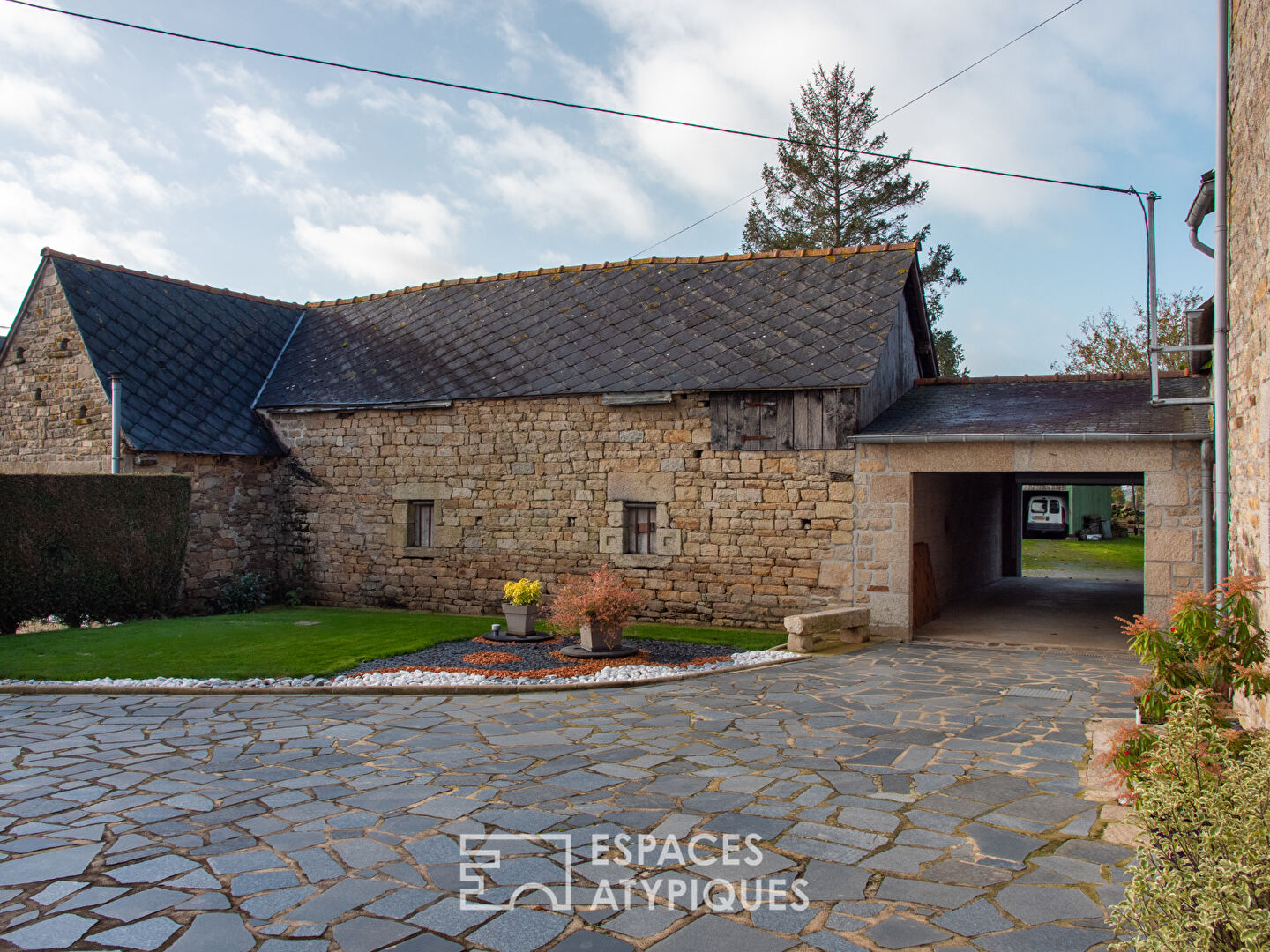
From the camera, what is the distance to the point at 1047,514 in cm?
3175

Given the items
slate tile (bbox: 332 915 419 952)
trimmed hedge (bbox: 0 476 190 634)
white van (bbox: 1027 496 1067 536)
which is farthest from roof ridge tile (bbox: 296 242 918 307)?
white van (bbox: 1027 496 1067 536)

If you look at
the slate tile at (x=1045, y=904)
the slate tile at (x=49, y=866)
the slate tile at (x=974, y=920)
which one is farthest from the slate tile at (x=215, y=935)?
the slate tile at (x=1045, y=904)

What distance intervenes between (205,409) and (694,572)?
833 centimetres

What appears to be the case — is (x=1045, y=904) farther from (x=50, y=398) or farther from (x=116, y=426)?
(x=50, y=398)

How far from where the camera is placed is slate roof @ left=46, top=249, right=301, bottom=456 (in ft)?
44.5

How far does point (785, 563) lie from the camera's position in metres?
11.3

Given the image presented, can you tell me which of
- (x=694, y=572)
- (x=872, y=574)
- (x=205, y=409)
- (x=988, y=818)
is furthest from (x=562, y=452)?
(x=988, y=818)

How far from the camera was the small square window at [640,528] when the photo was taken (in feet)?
40.7

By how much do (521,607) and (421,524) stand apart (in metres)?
3.88

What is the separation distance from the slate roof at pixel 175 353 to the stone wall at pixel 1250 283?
42.5ft

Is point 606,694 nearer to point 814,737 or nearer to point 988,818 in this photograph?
point 814,737

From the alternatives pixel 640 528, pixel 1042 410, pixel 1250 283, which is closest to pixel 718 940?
pixel 1250 283

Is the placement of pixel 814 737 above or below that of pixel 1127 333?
below

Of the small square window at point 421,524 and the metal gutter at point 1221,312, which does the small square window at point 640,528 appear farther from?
the metal gutter at point 1221,312
